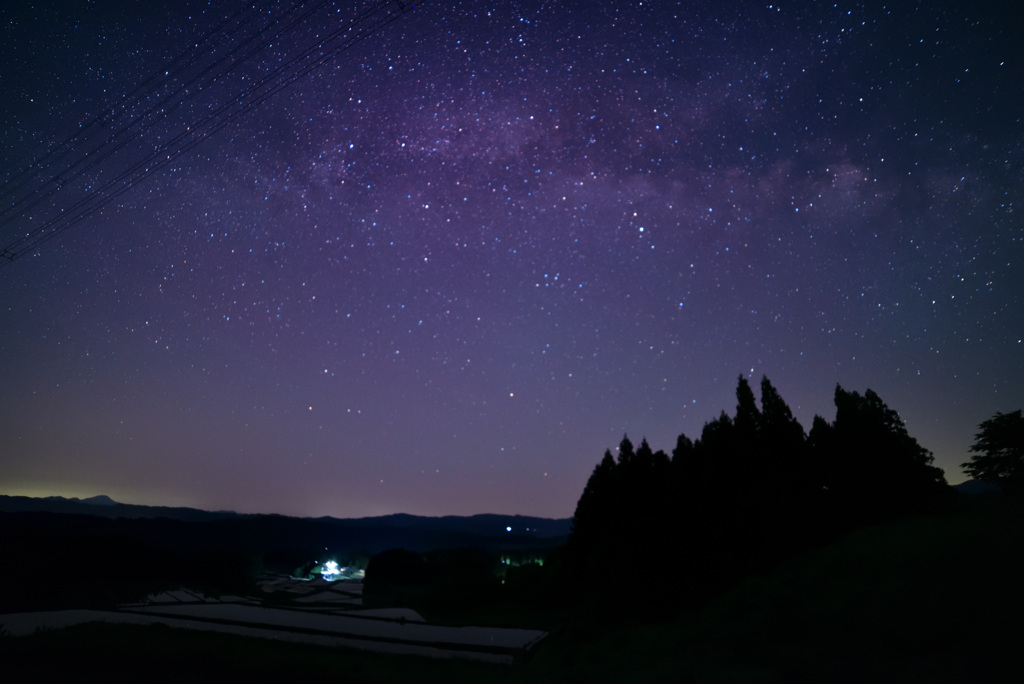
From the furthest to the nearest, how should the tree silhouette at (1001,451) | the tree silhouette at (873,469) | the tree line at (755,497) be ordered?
the tree silhouette at (1001,451) → the tree silhouette at (873,469) → the tree line at (755,497)

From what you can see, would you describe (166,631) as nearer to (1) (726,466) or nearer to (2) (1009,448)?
(1) (726,466)

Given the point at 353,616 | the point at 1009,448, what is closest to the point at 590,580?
the point at 353,616

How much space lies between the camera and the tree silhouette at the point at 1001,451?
38.8m

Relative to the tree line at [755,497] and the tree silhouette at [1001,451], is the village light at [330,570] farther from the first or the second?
the tree silhouette at [1001,451]

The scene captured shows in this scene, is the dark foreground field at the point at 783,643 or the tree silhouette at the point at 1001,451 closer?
the dark foreground field at the point at 783,643

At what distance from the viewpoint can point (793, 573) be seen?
21.6 meters

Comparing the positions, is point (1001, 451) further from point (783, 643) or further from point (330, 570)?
point (330, 570)

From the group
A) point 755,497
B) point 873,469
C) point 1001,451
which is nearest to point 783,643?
point 755,497

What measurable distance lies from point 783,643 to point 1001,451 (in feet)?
127

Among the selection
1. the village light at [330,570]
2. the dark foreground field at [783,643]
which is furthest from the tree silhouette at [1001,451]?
the village light at [330,570]

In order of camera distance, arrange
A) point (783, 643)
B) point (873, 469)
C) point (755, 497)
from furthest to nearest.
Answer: point (873, 469)
point (755, 497)
point (783, 643)

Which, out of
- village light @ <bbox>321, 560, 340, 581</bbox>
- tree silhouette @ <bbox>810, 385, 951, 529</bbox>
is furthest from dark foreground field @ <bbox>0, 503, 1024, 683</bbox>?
village light @ <bbox>321, 560, 340, 581</bbox>

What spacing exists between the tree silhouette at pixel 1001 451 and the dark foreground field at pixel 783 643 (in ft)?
80.6

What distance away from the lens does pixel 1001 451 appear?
131 ft
